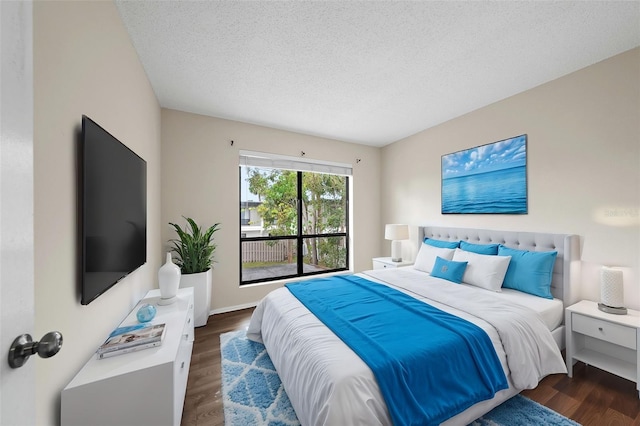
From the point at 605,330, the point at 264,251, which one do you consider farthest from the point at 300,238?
the point at 605,330

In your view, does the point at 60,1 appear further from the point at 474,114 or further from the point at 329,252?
the point at 329,252

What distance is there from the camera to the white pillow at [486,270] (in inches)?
95.7

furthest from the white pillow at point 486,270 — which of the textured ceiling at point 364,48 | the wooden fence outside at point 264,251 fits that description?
the wooden fence outside at point 264,251

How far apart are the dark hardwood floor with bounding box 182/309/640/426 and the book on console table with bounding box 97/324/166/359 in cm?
67

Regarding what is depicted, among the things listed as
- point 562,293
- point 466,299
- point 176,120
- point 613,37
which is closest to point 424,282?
point 466,299

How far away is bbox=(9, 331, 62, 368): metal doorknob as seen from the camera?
53 cm

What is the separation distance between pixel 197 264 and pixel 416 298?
2408mm

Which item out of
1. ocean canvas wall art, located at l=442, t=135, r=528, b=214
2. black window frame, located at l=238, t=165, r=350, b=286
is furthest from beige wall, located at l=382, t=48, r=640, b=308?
black window frame, located at l=238, t=165, r=350, b=286

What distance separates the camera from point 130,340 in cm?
133

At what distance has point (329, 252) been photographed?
4.45 m

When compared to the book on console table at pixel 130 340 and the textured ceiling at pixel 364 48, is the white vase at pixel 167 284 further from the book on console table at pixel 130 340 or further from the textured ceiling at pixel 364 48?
the textured ceiling at pixel 364 48

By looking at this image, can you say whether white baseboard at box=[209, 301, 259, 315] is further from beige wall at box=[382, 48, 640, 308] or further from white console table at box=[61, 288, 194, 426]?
beige wall at box=[382, 48, 640, 308]

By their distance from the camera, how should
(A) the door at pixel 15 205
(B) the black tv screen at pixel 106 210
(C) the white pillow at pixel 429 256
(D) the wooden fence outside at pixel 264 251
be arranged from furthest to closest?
(D) the wooden fence outside at pixel 264 251
(C) the white pillow at pixel 429 256
(B) the black tv screen at pixel 106 210
(A) the door at pixel 15 205

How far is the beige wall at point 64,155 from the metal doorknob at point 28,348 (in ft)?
1.51
